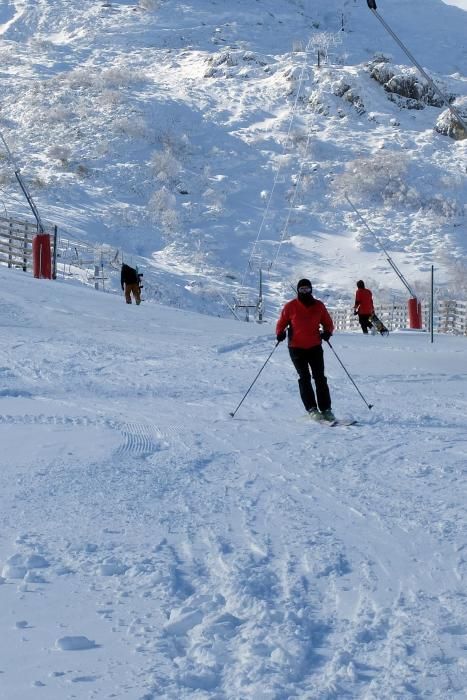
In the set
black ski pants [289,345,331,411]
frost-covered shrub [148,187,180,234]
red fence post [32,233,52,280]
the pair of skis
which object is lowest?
the pair of skis

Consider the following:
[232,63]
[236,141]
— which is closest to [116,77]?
[232,63]

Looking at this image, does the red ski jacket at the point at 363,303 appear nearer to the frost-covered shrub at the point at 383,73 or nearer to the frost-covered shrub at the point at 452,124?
the frost-covered shrub at the point at 452,124

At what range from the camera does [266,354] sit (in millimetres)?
14156

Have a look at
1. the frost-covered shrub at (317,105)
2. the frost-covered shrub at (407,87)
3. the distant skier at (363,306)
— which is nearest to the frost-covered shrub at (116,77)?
the frost-covered shrub at (317,105)

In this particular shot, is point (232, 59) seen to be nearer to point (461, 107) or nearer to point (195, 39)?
point (195, 39)

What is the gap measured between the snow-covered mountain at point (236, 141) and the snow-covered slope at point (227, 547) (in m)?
26.9

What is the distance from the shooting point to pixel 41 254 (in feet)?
80.7

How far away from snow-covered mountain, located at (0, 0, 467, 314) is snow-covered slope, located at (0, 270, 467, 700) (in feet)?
88.4

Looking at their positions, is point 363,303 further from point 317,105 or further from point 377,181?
point 317,105

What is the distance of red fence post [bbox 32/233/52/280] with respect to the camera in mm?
24453

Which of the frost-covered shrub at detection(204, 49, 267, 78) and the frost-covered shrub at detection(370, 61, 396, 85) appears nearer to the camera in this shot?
the frost-covered shrub at detection(370, 61, 396, 85)

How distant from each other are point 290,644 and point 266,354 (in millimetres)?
10894

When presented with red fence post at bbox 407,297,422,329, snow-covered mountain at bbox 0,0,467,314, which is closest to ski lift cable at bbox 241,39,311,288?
snow-covered mountain at bbox 0,0,467,314

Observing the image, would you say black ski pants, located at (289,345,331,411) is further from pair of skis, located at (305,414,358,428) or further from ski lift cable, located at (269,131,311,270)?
ski lift cable, located at (269,131,311,270)
